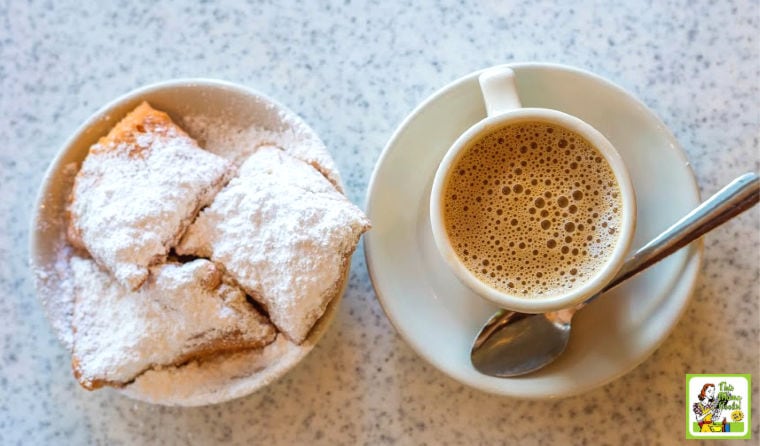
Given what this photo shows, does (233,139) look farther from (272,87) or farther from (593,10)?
(593,10)

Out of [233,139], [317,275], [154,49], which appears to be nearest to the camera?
[317,275]

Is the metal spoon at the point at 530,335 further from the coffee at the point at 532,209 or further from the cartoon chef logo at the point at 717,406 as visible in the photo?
the cartoon chef logo at the point at 717,406

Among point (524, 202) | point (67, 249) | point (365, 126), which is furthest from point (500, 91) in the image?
point (67, 249)

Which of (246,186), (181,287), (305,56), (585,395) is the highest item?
(305,56)

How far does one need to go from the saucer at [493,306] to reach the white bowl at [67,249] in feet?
0.35

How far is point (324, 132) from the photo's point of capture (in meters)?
1.30

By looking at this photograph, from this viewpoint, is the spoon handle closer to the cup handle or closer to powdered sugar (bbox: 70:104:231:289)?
the cup handle

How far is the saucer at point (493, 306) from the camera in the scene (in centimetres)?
111

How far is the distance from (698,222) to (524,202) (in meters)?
0.23

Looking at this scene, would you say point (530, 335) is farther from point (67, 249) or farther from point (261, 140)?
point (67, 249)

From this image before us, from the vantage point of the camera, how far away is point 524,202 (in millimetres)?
1086

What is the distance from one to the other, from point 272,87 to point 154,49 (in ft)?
0.69

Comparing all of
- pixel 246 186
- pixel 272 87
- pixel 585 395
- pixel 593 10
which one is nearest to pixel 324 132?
pixel 272 87

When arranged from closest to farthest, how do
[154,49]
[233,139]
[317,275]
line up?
[317,275] → [233,139] → [154,49]
